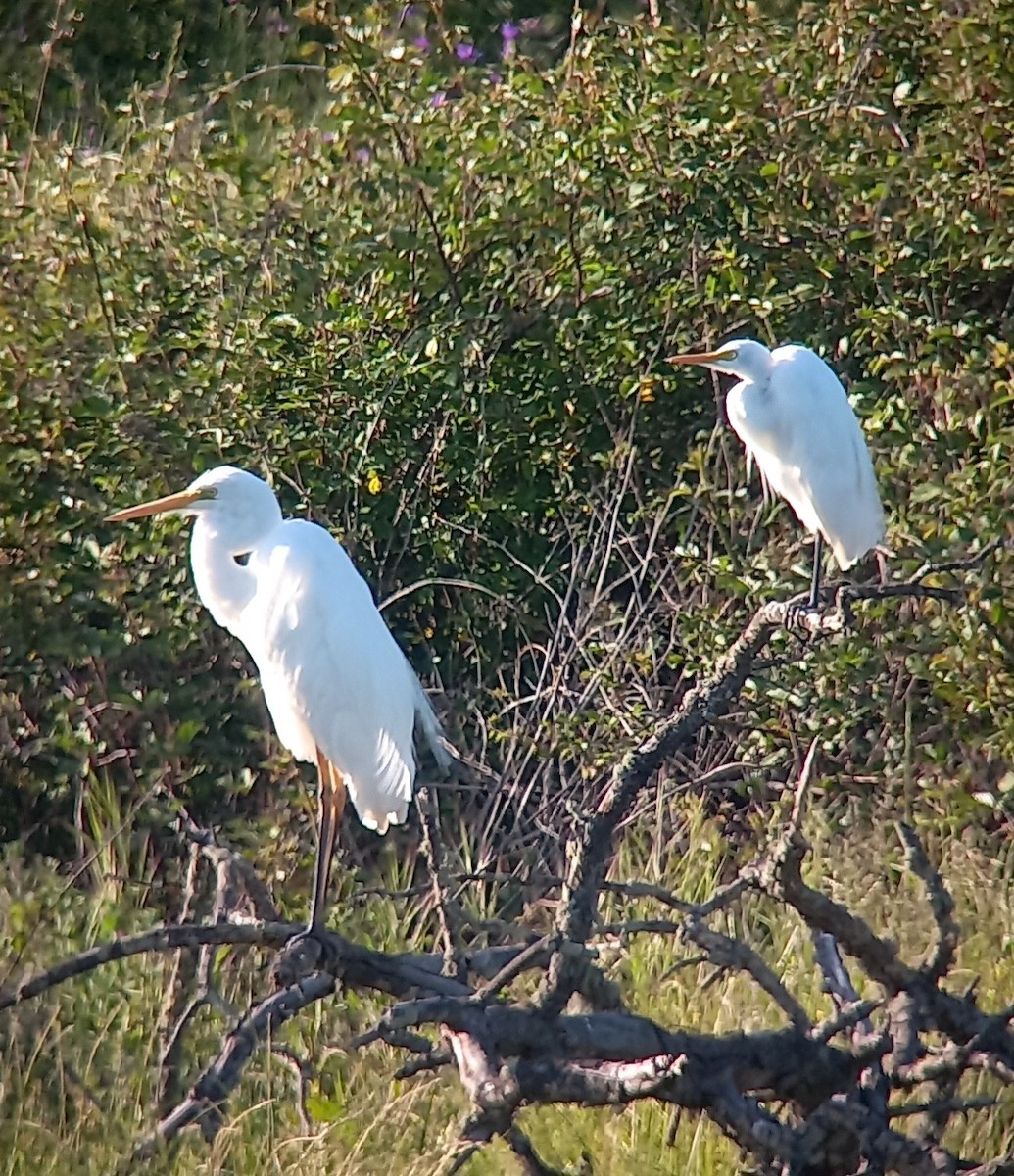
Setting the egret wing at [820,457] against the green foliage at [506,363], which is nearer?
the egret wing at [820,457]

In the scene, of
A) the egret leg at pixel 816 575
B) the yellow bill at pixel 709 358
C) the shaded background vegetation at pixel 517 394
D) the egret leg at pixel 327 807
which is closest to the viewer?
the egret leg at pixel 327 807

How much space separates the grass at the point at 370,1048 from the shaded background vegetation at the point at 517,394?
35 centimetres

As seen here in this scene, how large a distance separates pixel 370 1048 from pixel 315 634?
0.77 m

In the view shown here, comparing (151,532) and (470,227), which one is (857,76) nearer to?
(470,227)

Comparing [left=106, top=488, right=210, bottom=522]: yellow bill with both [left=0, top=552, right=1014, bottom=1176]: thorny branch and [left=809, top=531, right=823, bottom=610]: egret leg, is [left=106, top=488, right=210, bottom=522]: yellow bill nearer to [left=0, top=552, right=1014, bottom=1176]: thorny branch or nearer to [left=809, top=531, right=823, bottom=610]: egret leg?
[left=0, top=552, right=1014, bottom=1176]: thorny branch

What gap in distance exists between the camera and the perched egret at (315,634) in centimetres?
315

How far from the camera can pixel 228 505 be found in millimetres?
3215

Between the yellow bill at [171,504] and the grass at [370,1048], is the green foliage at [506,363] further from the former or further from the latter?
the yellow bill at [171,504]

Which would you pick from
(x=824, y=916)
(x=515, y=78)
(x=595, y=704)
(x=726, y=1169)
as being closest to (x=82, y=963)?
(x=824, y=916)

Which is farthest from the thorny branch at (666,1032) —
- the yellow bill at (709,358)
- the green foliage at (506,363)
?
the green foliage at (506,363)

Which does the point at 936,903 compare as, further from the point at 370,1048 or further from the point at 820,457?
the point at 820,457

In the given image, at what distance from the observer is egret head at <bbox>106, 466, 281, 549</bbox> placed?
3.20 meters

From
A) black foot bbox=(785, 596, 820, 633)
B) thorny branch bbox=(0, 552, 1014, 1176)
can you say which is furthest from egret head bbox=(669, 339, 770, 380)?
thorny branch bbox=(0, 552, 1014, 1176)

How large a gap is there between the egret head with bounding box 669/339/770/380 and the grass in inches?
38.8
